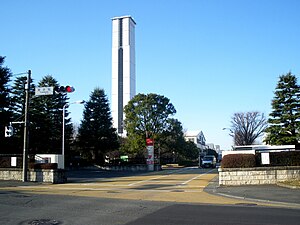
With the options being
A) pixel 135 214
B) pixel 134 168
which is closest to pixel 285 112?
pixel 134 168

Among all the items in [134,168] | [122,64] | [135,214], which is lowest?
[134,168]

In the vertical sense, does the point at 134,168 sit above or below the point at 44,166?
below

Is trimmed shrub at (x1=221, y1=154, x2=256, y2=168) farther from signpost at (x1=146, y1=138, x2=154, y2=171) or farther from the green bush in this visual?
signpost at (x1=146, y1=138, x2=154, y2=171)

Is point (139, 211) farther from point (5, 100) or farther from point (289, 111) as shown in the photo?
point (5, 100)

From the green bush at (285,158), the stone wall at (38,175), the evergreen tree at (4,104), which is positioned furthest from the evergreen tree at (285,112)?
the evergreen tree at (4,104)

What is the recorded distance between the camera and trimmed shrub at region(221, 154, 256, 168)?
66.7 feet

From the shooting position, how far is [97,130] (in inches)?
1955

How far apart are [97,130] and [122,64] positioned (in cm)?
6355

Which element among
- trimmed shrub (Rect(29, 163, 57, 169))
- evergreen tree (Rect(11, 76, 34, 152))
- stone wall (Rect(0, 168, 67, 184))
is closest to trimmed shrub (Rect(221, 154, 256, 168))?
stone wall (Rect(0, 168, 67, 184))

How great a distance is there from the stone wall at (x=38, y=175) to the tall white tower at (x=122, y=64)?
79.3 meters

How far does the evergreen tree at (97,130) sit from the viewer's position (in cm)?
4950

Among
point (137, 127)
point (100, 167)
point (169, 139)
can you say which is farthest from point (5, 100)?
point (169, 139)

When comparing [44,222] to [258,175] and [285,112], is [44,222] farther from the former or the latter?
[285,112]

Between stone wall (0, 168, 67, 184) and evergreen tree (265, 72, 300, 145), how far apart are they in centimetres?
2176
